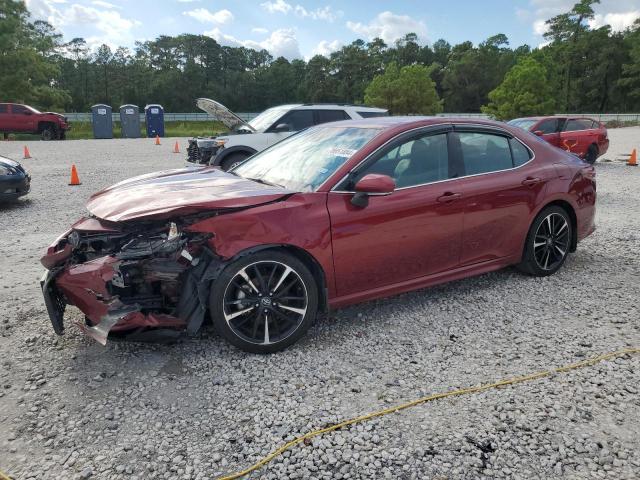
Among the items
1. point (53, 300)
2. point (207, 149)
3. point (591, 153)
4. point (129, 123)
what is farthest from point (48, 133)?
point (53, 300)

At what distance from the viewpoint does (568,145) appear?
539 inches

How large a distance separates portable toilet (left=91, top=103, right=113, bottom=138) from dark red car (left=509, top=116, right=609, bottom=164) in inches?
1027

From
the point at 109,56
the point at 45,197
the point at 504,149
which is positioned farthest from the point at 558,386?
the point at 109,56

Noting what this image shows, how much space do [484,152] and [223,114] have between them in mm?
6755

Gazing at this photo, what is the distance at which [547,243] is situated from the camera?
192 inches

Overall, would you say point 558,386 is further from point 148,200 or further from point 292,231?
point 148,200

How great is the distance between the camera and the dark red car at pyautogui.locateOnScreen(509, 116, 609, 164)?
13641 millimetres

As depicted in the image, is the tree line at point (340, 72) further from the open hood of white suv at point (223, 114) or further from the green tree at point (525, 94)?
the open hood of white suv at point (223, 114)

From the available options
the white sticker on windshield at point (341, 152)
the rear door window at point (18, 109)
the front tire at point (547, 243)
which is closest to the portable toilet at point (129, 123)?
the rear door window at point (18, 109)

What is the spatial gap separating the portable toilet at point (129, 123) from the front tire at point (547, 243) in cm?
3202

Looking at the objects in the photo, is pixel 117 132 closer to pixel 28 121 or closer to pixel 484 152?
pixel 28 121

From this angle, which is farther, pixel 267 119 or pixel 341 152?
pixel 267 119

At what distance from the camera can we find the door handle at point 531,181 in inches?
181

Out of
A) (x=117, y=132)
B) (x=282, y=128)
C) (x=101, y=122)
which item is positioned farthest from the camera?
(x=117, y=132)
